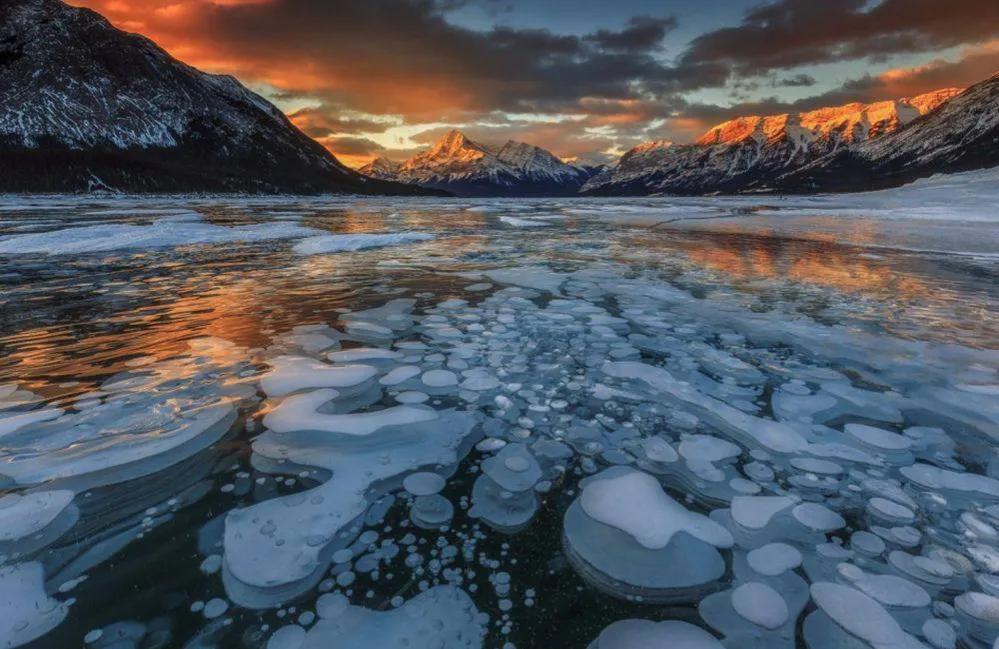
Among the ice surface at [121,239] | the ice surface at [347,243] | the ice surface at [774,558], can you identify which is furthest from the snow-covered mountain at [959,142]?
the ice surface at [774,558]

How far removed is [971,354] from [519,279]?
6542 millimetres

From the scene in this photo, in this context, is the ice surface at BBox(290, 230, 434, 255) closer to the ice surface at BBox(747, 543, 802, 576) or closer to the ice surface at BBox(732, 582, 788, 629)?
the ice surface at BBox(747, 543, 802, 576)

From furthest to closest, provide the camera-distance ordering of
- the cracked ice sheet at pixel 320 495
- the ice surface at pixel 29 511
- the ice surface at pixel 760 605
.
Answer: the ice surface at pixel 29 511 → the cracked ice sheet at pixel 320 495 → the ice surface at pixel 760 605

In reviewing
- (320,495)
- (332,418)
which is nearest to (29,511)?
(320,495)

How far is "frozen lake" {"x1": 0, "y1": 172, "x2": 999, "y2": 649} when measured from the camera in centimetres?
203

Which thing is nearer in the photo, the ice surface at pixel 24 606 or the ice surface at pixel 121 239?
the ice surface at pixel 24 606

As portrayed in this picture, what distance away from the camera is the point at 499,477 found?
3.00 meters

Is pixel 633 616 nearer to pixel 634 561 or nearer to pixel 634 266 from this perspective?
pixel 634 561

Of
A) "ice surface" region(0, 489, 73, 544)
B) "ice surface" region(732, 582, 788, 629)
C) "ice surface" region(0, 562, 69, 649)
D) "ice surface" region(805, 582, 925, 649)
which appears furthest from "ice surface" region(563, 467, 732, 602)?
"ice surface" region(0, 489, 73, 544)

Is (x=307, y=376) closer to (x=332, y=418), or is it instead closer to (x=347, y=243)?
(x=332, y=418)

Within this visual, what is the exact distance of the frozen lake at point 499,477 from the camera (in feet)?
6.64

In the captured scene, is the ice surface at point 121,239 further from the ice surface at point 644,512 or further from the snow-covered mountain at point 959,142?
the snow-covered mountain at point 959,142

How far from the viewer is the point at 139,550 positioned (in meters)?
2.34

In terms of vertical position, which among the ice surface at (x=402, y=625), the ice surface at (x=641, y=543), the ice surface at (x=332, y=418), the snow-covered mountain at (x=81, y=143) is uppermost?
the snow-covered mountain at (x=81, y=143)
